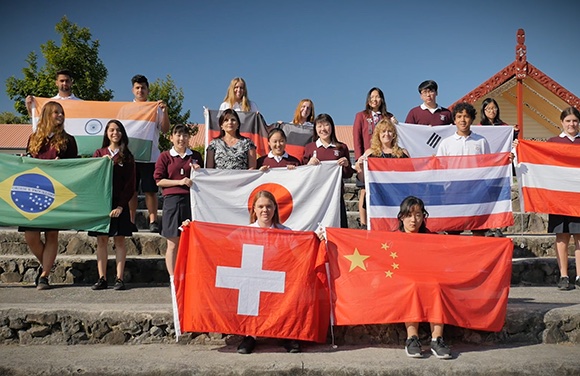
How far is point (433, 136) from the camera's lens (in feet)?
22.3

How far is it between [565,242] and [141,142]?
5.82 m

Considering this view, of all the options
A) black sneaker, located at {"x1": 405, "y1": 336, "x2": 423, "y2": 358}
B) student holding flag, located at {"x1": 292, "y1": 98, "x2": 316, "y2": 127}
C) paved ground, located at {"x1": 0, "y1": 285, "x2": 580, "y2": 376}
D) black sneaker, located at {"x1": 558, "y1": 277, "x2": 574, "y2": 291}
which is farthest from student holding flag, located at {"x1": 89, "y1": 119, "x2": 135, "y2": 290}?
black sneaker, located at {"x1": 558, "y1": 277, "x2": 574, "y2": 291}

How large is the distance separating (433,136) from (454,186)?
159 centimetres

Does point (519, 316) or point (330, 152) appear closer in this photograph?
point (519, 316)

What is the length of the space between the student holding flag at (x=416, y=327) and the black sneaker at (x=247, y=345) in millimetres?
1325

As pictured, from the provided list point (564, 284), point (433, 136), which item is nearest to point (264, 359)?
point (564, 284)

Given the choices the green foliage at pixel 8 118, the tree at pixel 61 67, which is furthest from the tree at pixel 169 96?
the green foliage at pixel 8 118

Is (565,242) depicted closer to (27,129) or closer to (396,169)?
(396,169)

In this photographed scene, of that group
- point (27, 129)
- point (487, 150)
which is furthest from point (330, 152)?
point (27, 129)

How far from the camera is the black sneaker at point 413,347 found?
12.8 ft

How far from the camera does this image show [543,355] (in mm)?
3977

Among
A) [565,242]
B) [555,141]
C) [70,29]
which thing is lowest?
[565,242]

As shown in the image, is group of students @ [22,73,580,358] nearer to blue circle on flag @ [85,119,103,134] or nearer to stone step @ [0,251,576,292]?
stone step @ [0,251,576,292]

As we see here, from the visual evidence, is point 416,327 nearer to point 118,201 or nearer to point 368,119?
point 368,119
